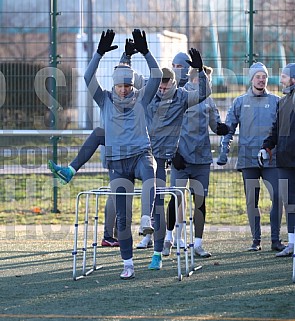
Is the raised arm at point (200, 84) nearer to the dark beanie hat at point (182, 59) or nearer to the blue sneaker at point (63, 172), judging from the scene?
the dark beanie hat at point (182, 59)

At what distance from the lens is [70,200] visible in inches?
570

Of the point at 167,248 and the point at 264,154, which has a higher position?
the point at 264,154

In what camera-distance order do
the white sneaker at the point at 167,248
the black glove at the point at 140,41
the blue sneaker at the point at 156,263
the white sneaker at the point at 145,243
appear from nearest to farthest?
the black glove at the point at 140,41 → the blue sneaker at the point at 156,263 → the white sneaker at the point at 167,248 → the white sneaker at the point at 145,243

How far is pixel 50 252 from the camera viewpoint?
34.8 feet

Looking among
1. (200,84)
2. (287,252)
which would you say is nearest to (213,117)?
(200,84)

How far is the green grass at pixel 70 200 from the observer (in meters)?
13.6

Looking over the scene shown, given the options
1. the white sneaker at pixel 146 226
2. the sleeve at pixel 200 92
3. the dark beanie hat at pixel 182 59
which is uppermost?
the dark beanie hat at pixel 182 59

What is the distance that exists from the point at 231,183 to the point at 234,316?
7.91m

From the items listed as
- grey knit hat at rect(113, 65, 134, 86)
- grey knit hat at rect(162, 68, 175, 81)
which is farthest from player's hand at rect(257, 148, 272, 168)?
grey knit hat at rect(113, 65, 134, 86)

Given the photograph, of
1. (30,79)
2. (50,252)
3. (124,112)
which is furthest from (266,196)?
(124,112)

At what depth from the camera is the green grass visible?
535 inches

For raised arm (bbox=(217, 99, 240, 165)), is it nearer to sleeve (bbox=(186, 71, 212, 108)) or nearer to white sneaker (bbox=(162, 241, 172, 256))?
sleeve (bbox=(186, 71, 212, 108))

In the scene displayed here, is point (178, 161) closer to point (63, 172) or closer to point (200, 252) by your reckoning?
point (200, 252)

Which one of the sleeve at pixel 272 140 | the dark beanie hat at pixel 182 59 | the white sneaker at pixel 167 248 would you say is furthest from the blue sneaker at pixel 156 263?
the dark beanie hat at pixel 182 59
